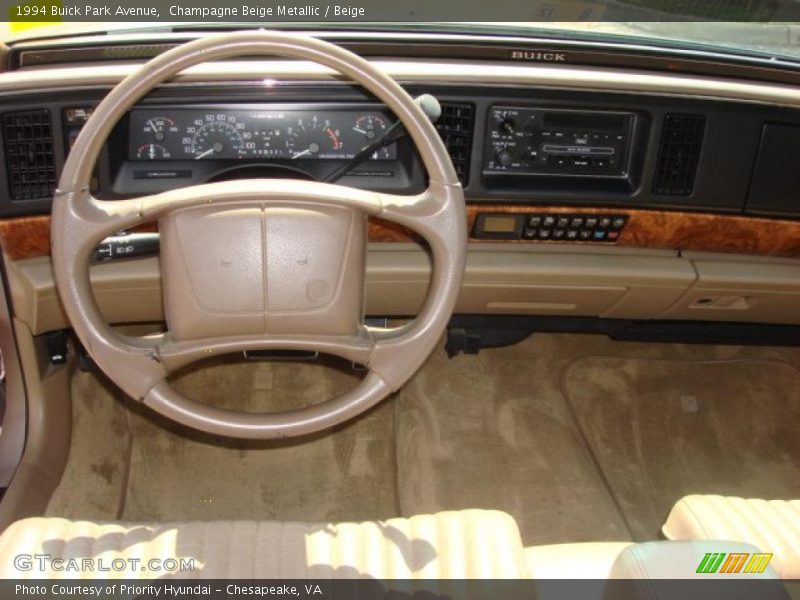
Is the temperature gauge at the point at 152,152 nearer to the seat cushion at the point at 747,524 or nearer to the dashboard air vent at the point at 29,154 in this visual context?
the dashboard air vent at the point at 29,154

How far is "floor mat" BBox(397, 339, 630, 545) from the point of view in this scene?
2.47 meters

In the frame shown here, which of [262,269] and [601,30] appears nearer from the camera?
[262,269]

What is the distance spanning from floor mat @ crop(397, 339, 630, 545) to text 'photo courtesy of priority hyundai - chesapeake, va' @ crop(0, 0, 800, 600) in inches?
0.4

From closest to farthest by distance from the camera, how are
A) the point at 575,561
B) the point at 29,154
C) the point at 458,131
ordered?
1. the point at 575,561
2. the point at 29,154
3. the point at 458,131

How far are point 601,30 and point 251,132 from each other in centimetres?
90

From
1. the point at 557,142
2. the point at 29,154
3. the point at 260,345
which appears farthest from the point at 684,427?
the point at 29,154

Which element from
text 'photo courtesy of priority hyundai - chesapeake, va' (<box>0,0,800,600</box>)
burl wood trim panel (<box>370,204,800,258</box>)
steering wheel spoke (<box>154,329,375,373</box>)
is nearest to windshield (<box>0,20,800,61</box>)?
text 'photo courtesy of priority hyundai - chesapeake, va' (<box>0,0,800,600</box>)

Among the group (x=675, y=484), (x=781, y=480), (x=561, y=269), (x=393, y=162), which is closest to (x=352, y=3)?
(x=393, y=162)

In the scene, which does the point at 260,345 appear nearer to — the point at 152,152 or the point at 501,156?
the point at 152,152

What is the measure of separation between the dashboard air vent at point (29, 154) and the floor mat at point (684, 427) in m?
1.75

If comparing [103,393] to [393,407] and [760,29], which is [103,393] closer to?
[393,407]

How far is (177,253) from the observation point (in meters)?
1.55

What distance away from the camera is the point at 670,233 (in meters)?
2.21

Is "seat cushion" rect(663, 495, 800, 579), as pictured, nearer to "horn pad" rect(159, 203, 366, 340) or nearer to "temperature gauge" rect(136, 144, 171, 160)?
"horn pad" rect(159, 203, 366, 340)
